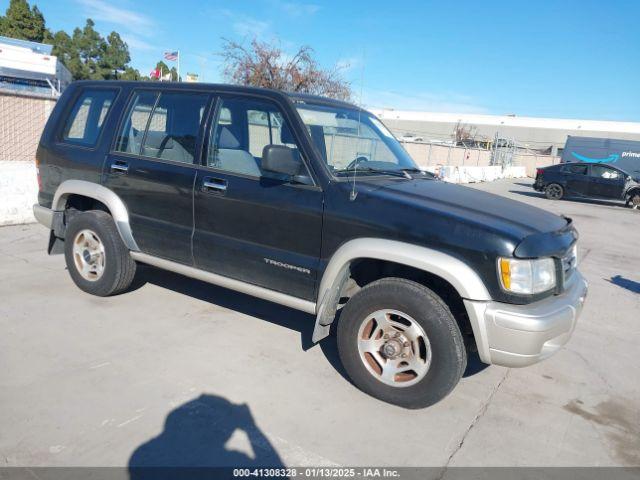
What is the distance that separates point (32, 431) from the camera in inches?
110

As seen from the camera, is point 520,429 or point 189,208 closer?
point 520,429

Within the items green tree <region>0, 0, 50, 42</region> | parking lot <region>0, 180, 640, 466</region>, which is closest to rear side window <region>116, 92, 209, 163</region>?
parking lot <region>0, 180, 640, 466</region>

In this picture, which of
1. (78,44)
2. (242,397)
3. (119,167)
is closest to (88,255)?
(119,167)

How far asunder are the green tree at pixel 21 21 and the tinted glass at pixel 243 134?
47822mm

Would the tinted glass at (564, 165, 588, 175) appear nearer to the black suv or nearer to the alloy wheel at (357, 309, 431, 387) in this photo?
the black suv

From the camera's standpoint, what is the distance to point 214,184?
392cm

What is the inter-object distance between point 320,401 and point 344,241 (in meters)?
1.08

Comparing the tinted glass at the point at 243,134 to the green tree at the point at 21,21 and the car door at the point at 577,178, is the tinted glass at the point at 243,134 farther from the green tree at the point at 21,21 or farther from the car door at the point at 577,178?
the green tree at the point at 21,21

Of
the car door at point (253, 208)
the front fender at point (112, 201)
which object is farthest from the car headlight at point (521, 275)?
the front fender at point (112, 201)

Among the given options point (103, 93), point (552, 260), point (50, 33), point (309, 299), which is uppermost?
point (50, 33)

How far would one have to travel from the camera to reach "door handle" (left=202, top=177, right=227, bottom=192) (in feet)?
12.7

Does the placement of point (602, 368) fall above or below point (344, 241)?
below

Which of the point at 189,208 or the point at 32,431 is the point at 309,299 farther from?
the point at 32,431

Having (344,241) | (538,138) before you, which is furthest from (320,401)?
(538,138)
